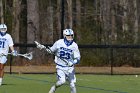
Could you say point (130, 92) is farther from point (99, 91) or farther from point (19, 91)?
point (19, 91)

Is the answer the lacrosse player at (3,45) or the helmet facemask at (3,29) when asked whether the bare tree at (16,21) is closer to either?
the lacrosse player at (3,45)

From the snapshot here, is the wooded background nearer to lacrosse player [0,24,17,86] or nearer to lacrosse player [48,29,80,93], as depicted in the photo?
lacrosse player [0,24,17,86]

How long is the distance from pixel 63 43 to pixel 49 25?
123 feet

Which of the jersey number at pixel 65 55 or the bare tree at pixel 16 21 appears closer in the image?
the jersey number at pixel 65 55

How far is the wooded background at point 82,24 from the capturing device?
34.1 metres

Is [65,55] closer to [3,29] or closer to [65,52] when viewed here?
[65,52]

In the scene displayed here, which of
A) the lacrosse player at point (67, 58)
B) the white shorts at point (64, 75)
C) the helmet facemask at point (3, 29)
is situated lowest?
the white shorts at point (64, 75)

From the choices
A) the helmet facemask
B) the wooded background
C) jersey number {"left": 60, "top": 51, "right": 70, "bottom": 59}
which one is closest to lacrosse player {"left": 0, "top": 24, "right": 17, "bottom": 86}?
the helmet facemask

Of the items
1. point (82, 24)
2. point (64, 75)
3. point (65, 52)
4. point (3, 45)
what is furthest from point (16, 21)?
point (64, 75)

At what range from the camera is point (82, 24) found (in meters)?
55.3

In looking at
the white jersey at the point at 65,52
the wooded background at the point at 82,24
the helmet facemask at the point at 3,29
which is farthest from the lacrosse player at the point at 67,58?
the wooded background at the point at 82,24

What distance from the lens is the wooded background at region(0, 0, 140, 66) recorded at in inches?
1341

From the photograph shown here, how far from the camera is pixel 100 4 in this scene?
2309 inches

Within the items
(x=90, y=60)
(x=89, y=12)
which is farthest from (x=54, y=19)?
(x=90, y=60)
